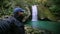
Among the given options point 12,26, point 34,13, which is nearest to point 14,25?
point 12,26

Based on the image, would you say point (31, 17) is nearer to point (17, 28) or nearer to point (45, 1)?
point (45, 1)

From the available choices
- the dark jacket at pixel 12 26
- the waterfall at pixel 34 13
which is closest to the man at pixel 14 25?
the dark jacket at pixel 12 26

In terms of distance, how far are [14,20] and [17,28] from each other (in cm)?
16

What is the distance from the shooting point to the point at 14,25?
3.36 metres

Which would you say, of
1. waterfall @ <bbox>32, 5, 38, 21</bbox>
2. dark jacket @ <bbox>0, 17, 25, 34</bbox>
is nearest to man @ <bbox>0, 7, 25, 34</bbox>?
dark jacket @ <bbox>0, 17, 25, 34</bbox>

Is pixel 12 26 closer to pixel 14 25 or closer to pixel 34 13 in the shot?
pixel 14 25

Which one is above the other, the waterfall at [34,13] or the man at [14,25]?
the man at [14,25]

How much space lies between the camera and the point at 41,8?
17125 mm

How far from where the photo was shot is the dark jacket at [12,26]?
10.8 ft

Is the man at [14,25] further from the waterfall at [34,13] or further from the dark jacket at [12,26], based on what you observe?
the waterfall at [34,13]

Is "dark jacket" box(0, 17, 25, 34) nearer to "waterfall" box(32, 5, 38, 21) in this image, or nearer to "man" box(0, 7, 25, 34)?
"man" box(0, 7, 25, 34)

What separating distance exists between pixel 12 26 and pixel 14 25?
0.15 ft

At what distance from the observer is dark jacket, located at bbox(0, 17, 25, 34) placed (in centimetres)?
331

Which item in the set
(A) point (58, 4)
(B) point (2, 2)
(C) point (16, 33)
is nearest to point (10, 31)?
(C) point (16, 33)
